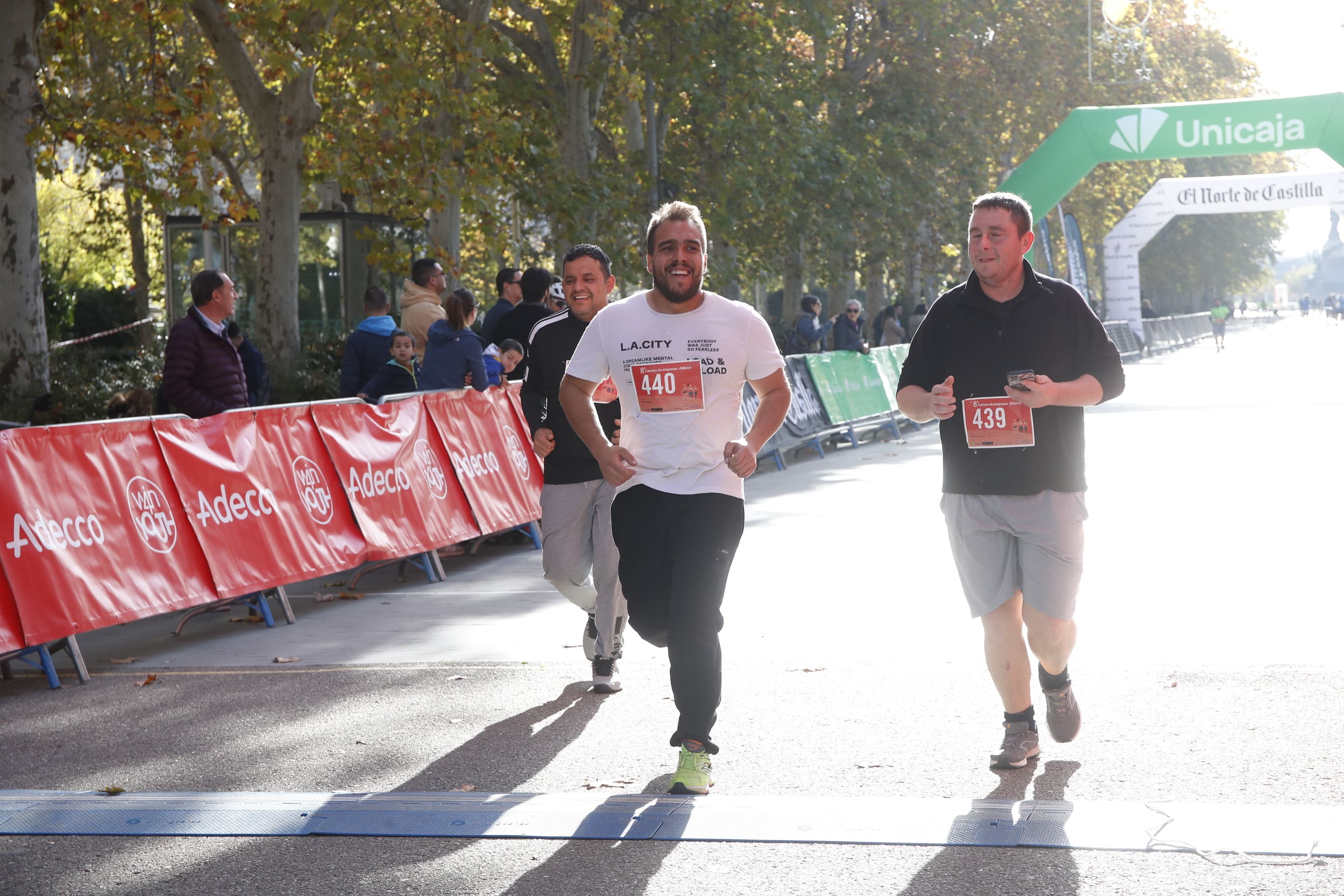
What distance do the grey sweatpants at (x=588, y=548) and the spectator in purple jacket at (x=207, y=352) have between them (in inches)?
125

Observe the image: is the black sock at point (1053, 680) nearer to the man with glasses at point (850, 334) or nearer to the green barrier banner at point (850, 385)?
the green barrier banner at point (850, 385)

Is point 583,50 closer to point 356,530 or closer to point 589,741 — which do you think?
point 356,530

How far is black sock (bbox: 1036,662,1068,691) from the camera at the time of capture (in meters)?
5.58

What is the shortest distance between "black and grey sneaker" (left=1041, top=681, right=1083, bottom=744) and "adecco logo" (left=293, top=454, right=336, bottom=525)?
5.08 meters

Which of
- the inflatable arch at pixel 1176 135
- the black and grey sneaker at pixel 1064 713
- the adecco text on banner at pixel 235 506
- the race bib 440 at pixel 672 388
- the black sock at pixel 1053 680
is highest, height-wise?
the inflatable arch at pixel 1176 135

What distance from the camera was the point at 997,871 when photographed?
4453 millimetres

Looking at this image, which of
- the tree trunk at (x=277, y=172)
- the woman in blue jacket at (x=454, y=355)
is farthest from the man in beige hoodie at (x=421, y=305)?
the tree trunk at (x=277, y=172)

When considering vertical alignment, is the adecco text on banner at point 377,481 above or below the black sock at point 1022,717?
above

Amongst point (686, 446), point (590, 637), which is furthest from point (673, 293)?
point (590, 637)

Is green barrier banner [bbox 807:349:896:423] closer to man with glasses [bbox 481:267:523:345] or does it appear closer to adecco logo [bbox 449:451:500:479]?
man with glasses [bbox 481:267:523:345]

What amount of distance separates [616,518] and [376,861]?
4.82 feet

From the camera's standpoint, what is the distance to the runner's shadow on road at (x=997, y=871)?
4312 millimetres

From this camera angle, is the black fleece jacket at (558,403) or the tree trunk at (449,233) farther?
the tree trunk at (449,233)

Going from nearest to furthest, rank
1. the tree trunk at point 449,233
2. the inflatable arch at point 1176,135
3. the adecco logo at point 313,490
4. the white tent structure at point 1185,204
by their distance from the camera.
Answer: the adecco logo at point 313,490 < the tree trunk at point 449,233 < the inflatable arch at point 1176,135 < the white tent structure at point 1185,204
